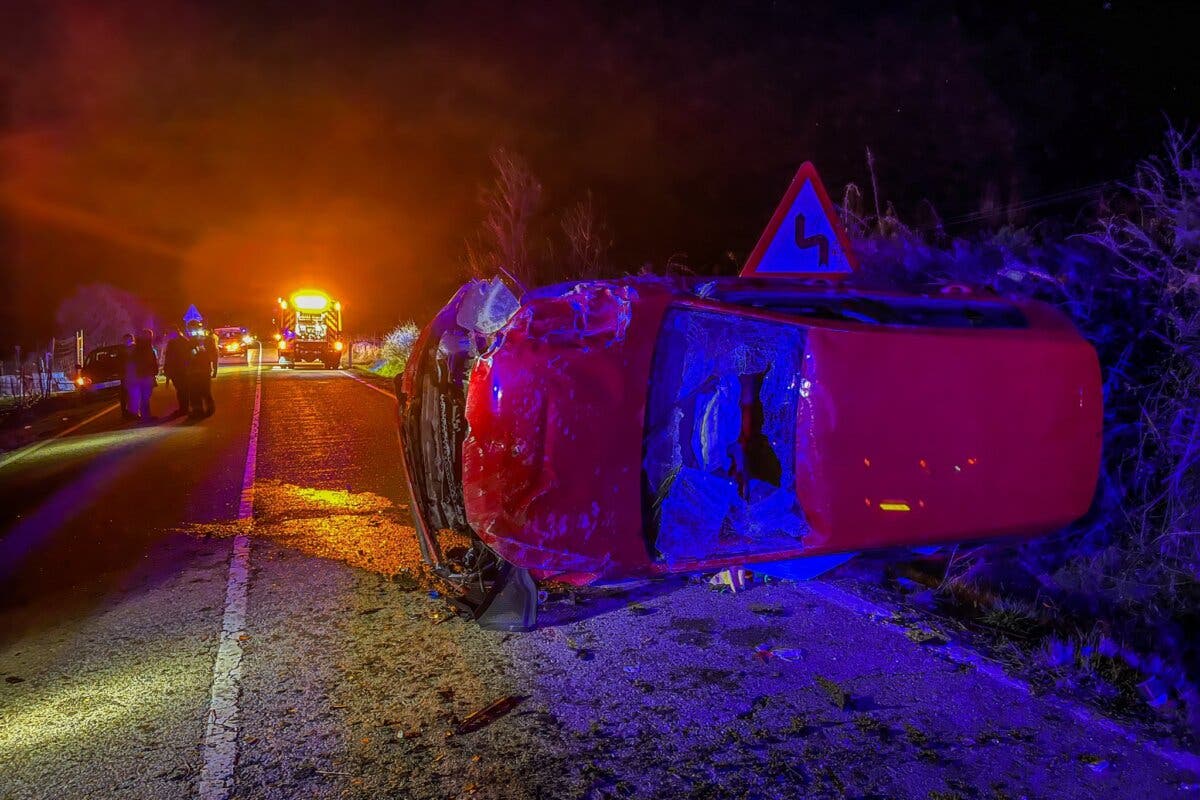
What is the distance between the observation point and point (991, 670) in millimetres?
3555

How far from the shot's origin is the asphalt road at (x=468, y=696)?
2.82 meters

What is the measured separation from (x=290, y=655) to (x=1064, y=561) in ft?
13.2

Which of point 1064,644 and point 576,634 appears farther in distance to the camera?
point 576,634

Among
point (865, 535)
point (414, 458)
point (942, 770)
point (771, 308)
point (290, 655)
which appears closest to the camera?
point (942, 770)

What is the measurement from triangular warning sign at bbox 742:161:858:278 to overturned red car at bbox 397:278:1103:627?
1.31m

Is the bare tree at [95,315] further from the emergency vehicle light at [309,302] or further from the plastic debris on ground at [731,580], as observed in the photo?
the plastic debris on ground at [731,580]

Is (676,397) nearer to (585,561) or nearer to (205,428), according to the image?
(585,561)

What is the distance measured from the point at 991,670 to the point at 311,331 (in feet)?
106

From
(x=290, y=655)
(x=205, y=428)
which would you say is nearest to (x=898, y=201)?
(x=205, y=428)

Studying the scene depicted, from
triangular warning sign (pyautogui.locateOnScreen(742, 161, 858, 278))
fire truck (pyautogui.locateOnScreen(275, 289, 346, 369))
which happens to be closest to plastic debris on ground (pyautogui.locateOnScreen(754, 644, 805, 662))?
triangular warning sign (pyautogui.locateOnScreen(742, 161, 858, 278))

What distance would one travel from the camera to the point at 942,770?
281 centimetres

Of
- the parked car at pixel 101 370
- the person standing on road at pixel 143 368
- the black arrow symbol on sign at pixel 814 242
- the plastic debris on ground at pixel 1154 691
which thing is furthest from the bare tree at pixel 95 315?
the plastic debris on ground at pixel 1154 691

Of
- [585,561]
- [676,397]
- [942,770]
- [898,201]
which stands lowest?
[942,770]

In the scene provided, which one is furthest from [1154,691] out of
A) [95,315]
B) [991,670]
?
[95,315]
